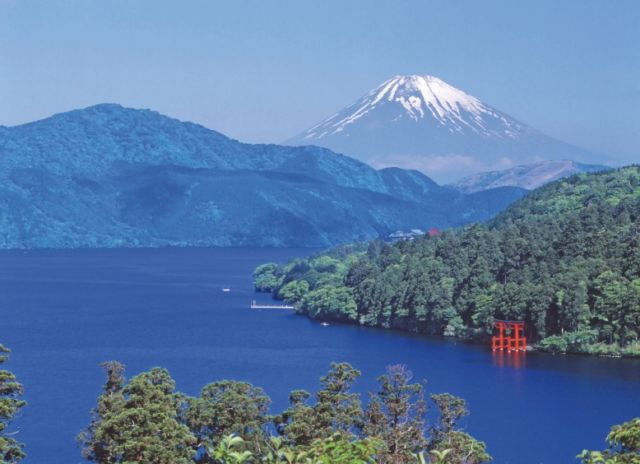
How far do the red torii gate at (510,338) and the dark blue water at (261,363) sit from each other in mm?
852

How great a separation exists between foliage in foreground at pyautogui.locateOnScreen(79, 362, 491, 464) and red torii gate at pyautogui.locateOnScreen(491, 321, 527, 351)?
22636 mm

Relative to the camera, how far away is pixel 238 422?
65.8 feet

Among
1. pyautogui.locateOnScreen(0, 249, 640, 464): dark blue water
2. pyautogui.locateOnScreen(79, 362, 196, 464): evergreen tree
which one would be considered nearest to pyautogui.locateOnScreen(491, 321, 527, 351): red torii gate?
pyautogui.locateOnScreen(0, 249, 640, 464): dark blue water

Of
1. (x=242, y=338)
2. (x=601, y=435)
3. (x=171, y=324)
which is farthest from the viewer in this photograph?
(x=171, y=324)

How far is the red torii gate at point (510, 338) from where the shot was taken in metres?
44.5

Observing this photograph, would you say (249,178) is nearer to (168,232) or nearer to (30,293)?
(168,232)

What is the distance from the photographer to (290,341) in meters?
47.9

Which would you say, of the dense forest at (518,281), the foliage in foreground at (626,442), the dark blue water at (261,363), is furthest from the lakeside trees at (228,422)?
the dense forest at (518,281)

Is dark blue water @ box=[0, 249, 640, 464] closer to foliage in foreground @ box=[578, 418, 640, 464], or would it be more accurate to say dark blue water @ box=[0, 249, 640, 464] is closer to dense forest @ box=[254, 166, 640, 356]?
dense forest @ box=[254, 166, 640, 356]

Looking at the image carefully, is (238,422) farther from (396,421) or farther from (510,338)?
(510,338)

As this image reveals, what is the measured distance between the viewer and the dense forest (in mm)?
43844

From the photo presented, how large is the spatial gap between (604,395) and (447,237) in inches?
986

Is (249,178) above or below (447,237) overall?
above

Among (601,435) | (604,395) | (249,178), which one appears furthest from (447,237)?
(249,178)
